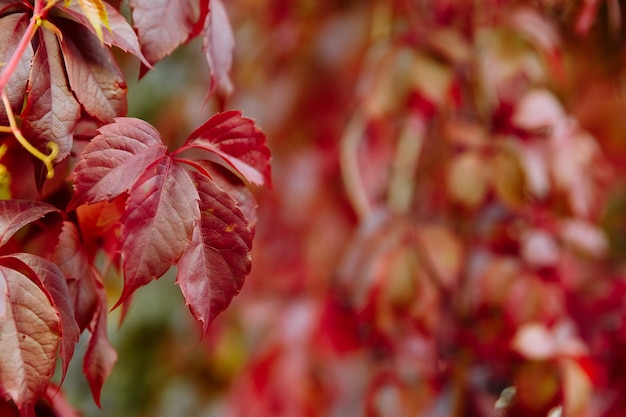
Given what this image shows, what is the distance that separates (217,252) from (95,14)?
0.16 m

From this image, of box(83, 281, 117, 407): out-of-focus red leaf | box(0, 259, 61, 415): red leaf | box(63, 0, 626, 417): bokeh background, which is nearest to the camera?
box(0, 259, 61, 415): red leaf

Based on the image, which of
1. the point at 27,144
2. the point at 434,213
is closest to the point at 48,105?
the point at 27,144

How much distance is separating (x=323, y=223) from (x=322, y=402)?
347 mm

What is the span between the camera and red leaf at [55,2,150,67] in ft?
1.50

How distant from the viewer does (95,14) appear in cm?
43

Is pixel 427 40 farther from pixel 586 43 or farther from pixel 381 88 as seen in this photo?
pixel 586 43

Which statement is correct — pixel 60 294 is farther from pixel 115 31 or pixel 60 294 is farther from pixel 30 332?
pixel 115 31

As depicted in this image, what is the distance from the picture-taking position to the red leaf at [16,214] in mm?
438

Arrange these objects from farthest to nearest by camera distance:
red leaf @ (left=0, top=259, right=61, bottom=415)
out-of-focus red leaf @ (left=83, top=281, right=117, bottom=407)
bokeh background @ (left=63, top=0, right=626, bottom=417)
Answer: bokeh background @ (left=63, top=0, right=626, bottom=417) → out-of-focus red leaf @ (left=83, top=281, right=117, bottom=407) → red leaf @ (left=0, top=259, right=61, bottom=415)

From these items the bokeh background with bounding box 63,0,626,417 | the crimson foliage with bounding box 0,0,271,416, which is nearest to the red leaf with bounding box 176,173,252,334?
the crimson foliage with bounding box 0,0,271,416

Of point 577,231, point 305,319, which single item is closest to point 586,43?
point 577,231

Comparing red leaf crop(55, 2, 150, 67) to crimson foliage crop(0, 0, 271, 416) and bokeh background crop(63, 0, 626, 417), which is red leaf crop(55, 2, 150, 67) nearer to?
crimson foliage crop(0, 0, 271, 416)

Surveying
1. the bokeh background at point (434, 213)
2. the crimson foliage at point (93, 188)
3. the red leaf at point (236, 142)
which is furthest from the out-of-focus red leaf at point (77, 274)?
the bokeh background at point (434, 213)

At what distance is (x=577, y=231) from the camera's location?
3.45 feet
